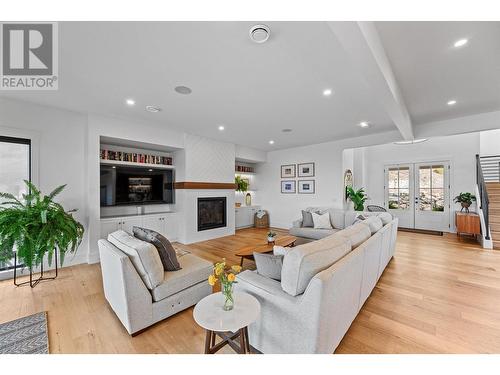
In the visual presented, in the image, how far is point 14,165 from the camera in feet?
10.5

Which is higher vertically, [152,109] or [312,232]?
[152,109]

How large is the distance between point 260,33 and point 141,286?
239 centimetres

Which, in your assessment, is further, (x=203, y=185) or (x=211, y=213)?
(x=211, y=213)

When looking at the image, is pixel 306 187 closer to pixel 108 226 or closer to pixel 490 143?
pixel 490 143

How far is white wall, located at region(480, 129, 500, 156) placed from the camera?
547cm

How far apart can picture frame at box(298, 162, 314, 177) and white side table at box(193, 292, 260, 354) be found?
16.9ft

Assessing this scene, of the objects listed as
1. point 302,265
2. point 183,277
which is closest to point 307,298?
point 302,265

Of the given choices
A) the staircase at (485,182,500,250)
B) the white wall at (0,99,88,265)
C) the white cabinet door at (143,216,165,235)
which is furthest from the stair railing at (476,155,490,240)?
the white wall at (0,99,88,265)

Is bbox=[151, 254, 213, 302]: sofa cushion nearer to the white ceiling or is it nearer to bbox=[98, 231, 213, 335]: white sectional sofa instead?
bbox=[98, 231, 213, 335]: white sectional sofa

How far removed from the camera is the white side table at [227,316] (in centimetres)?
130

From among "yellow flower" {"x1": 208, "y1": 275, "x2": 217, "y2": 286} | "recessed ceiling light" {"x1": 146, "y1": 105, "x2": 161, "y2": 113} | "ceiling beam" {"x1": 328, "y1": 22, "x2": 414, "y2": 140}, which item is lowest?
"yellow flower" {"x1": 208, "y1": 275, "x2": 217, "y2": 286}

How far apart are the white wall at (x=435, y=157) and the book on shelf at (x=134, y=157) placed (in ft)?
21.2

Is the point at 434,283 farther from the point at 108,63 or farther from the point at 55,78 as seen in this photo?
the point at 55,78
